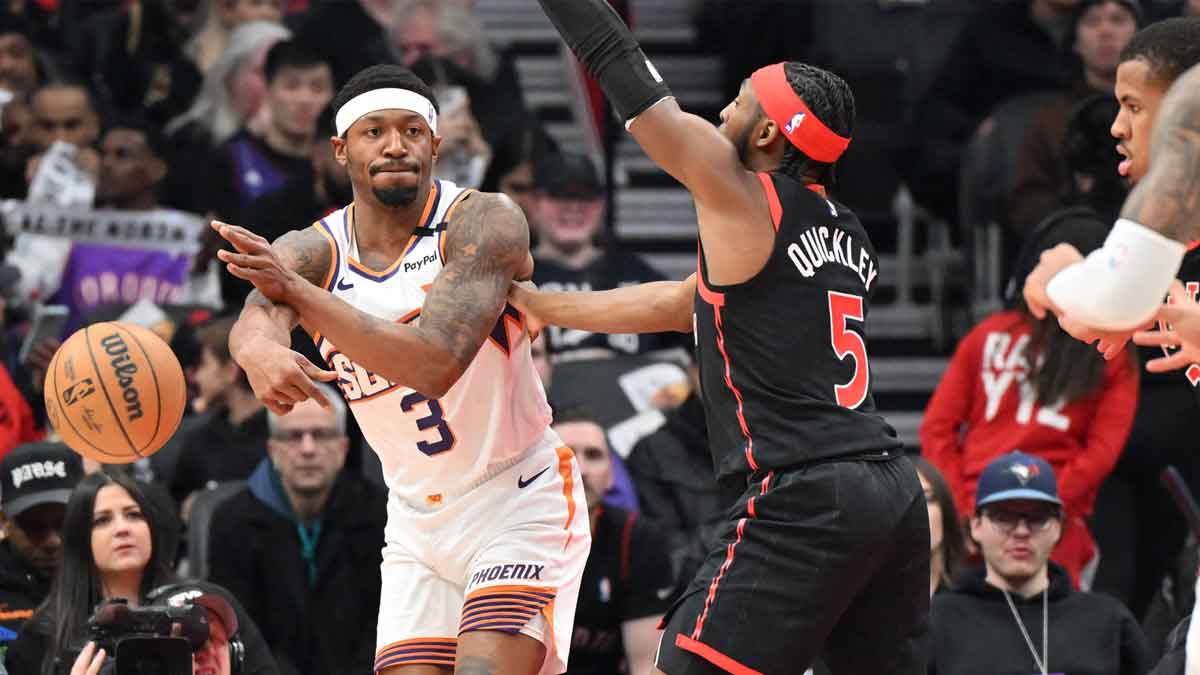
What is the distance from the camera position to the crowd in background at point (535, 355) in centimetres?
838

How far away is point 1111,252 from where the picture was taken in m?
4.79

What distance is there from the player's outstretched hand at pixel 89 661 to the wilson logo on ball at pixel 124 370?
2.60 ft

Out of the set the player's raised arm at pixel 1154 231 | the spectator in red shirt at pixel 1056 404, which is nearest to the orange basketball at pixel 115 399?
the player's raised arm at pixel 1154 231

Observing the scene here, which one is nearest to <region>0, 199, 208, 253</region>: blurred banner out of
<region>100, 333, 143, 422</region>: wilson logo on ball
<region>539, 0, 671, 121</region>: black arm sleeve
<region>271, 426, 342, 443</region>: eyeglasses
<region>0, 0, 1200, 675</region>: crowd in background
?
<region>0, 0, 1200, 675</region>: crowd in background

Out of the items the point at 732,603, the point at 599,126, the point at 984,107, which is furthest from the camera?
the point at 599,126

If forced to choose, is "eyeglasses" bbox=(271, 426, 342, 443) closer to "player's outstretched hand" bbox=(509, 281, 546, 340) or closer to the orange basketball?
the orange basketball

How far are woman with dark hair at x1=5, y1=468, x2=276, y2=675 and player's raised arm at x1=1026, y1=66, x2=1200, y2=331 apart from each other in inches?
159

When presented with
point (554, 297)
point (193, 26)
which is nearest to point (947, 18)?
point (193, 26)

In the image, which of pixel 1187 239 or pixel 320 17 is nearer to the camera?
pixel 1187 239

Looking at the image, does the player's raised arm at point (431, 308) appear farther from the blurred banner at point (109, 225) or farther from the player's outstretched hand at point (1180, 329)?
the blurred banner at point (109, 225)

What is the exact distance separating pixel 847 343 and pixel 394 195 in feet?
5.27

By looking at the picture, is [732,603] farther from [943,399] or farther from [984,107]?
[984,107]

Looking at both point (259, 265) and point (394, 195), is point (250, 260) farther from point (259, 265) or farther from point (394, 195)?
point (394, 195)

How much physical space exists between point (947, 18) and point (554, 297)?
753 centimetres
